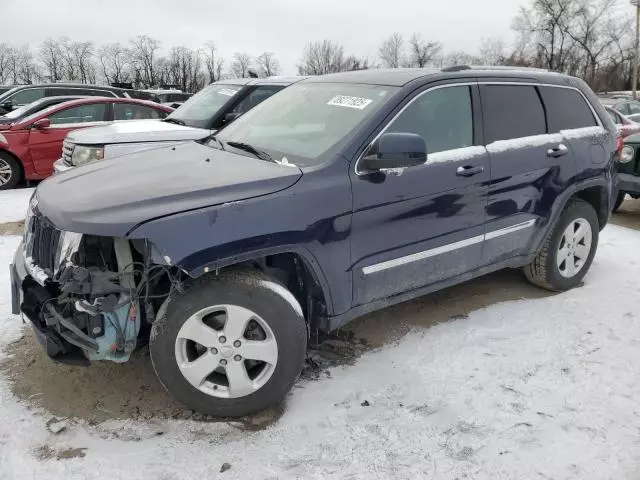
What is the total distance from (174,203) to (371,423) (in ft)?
4.90

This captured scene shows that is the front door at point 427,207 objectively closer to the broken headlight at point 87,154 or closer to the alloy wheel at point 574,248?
the alloy wheel at point 574,248

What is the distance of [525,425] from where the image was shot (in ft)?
9.12

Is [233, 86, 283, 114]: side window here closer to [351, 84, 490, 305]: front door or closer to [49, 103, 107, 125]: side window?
[49, 103, 107, 125]: side window

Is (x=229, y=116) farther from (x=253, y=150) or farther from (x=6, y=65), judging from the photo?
(x=6, y=65)

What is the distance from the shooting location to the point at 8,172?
8.72 meters

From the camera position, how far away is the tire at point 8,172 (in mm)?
8702

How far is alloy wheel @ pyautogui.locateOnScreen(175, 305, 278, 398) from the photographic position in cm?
268

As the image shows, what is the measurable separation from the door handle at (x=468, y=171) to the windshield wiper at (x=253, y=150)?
122 cm

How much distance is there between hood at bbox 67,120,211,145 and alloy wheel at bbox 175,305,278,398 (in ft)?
11.8

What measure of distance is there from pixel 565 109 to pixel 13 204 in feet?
23.2

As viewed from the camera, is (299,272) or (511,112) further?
(511,112)

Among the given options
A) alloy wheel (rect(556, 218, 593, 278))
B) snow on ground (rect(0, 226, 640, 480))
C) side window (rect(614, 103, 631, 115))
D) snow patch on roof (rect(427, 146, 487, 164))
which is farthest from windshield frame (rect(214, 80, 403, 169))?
side window (rect(614, 103, 631, 115))

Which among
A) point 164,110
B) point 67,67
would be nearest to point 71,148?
point 164,110

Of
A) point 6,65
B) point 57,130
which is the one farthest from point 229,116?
point 6,65
